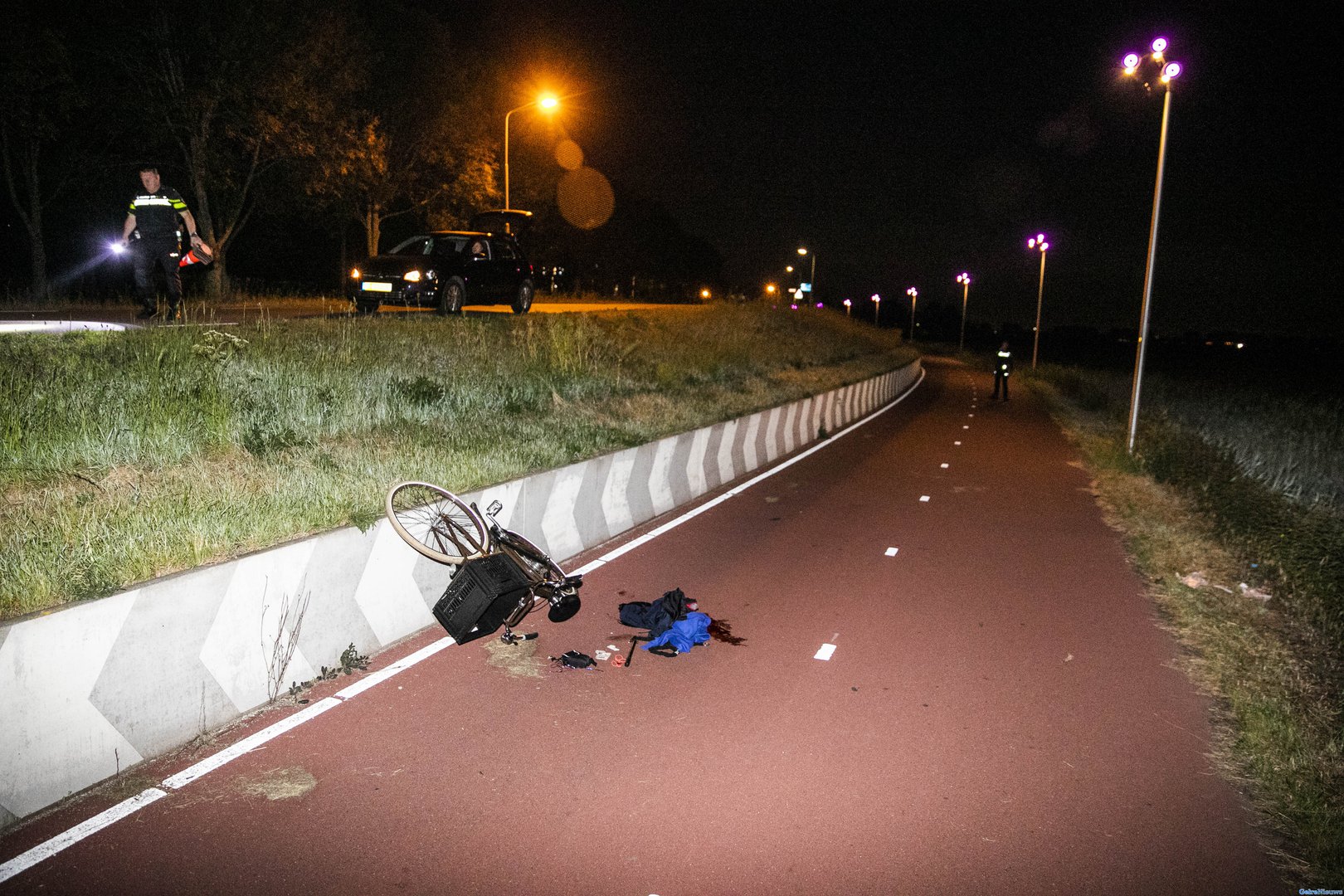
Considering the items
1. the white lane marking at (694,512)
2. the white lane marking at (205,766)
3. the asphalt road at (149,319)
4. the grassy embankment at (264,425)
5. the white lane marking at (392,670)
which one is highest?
the asphalt road at (149,319)

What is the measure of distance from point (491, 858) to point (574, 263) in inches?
2902

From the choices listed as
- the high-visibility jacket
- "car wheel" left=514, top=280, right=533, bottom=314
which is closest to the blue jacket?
the high-visibility jacket

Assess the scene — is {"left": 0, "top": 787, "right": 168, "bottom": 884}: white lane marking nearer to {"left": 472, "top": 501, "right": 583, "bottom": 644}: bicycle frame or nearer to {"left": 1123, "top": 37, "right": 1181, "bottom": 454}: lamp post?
{"left": 472, "top": 501, "right": 583, "bottom": 644}: bicycle frame

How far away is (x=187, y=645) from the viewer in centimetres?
454

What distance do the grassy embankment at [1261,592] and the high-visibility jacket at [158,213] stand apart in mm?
11745

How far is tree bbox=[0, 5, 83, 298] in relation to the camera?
73.9 ft

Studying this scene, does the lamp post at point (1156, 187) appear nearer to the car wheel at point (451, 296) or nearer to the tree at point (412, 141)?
the car wheel at point (451, 296)

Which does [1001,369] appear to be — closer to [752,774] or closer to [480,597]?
[480,597]

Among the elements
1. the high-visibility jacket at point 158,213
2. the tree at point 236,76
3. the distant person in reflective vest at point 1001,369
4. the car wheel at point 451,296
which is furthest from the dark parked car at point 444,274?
the distant person in reflective vest at point 1001,369

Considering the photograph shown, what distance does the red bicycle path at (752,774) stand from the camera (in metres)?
3.60

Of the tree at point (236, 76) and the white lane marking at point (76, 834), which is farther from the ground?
the tree at point (236, 76)

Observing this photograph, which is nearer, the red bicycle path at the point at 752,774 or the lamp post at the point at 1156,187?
the red bicycle path at the point at 752,774

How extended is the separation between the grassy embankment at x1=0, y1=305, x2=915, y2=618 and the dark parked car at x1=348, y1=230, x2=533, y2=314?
1384 millimetres

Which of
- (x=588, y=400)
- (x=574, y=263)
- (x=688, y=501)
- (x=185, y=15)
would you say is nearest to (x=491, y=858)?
(x=688, y=501)
